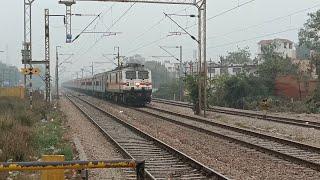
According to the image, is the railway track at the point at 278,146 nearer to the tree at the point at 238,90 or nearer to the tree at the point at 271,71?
the tree at the point at 238,90

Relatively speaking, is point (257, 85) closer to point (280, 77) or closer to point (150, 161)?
point (280, 77)

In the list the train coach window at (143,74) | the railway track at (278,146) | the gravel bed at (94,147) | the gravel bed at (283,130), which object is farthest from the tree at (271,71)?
the gravel bed at (94,147)

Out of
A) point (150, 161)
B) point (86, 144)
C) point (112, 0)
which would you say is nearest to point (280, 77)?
point (112, 0)

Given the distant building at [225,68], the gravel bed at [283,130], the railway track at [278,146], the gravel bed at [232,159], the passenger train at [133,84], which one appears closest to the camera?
the gravel bed at [232,159]

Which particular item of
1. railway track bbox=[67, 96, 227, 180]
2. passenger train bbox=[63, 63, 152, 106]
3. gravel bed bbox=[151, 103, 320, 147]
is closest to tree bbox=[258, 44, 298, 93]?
passenger train bbox=[63, 63, 152, 106]

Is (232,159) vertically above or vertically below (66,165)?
below

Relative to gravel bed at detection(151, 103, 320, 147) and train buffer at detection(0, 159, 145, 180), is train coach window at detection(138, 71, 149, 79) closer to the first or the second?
gravel bed at detection(151, 103, 320, 147)

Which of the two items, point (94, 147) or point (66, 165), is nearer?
point (66, 165)

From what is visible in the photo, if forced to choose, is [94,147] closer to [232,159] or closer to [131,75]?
[232,159]

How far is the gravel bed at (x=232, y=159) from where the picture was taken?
1076cm

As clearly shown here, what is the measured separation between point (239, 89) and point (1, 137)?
31.4 metres

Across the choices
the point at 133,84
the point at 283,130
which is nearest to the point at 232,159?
the point at 283,130

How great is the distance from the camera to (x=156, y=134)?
19719 millimetres

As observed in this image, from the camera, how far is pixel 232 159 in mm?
13062
